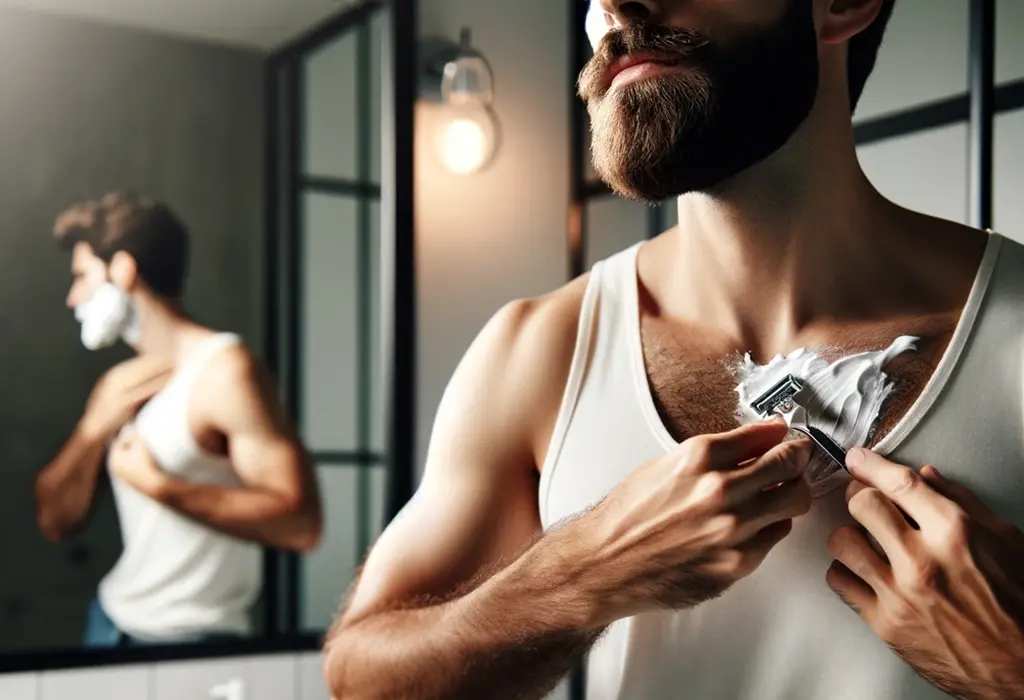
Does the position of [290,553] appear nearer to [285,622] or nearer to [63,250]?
[285,622]

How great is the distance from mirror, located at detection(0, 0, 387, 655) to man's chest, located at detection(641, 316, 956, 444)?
0.82 meters

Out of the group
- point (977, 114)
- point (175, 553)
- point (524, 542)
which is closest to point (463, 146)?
point (175, 553)

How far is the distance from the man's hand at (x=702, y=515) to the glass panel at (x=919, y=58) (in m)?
0.62

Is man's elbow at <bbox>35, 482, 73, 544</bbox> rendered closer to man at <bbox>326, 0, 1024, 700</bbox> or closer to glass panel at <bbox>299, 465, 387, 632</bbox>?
glass panel at <bbox>299, 465, 387, 632</bbox>

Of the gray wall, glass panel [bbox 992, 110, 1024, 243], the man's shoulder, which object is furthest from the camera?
the gray wall

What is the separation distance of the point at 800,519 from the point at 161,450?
92cm

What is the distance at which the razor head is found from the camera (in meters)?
0.75

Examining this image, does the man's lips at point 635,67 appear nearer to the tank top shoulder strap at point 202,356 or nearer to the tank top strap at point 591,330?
the tank top strap at point 591,330

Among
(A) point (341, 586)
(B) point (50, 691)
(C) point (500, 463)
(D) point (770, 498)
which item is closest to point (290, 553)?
(A) point (341, 586)

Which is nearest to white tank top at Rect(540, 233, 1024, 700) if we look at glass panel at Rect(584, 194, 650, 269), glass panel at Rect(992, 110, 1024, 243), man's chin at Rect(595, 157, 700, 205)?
man's chin at Rect(595, 157, 700, 205)

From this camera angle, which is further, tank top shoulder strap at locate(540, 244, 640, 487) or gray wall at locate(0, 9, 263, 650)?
gray wall at locate(0, 9, 263, 650)

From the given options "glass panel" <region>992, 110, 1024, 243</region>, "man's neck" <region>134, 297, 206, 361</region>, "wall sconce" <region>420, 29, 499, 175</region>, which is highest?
"wall sconce" <region>420, 29, 499, 175</region>

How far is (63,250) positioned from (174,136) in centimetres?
22

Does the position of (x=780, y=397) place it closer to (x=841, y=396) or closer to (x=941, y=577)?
(x=841, y=396)
